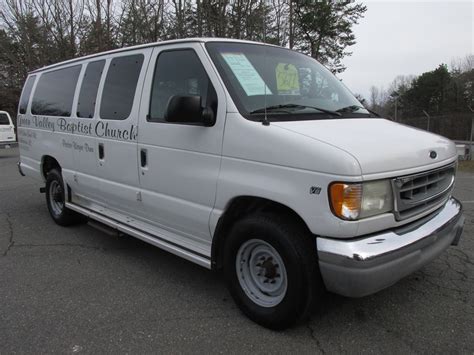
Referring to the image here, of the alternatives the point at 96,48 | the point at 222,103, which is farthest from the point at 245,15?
the point at 222,103

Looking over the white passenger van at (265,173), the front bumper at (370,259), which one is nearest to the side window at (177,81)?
the white passenger van at (265,173)

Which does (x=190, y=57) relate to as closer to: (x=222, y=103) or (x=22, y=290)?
(x=222, y=103)

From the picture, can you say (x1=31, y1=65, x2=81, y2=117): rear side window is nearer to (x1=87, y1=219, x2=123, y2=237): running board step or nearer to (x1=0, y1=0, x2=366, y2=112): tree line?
(x1=87, y1=219, x2=123, y2=237): running board step

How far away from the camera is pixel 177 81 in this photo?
3.58 metres

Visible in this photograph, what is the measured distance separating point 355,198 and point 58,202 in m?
4.62

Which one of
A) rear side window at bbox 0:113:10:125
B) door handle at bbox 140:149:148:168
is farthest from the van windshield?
rear side window at bbox 0:113:10:125

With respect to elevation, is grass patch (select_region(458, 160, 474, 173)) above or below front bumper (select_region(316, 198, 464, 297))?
below

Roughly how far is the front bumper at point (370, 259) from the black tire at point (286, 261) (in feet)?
0.43

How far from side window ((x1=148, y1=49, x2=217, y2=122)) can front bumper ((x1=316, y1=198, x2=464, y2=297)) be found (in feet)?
4.57

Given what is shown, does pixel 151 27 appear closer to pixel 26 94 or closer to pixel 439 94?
pixel 26 94

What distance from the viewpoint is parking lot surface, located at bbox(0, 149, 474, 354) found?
9.47 feet

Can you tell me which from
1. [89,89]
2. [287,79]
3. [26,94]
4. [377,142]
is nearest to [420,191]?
[377,142]

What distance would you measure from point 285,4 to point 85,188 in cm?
1807

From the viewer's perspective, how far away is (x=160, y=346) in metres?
2.88
